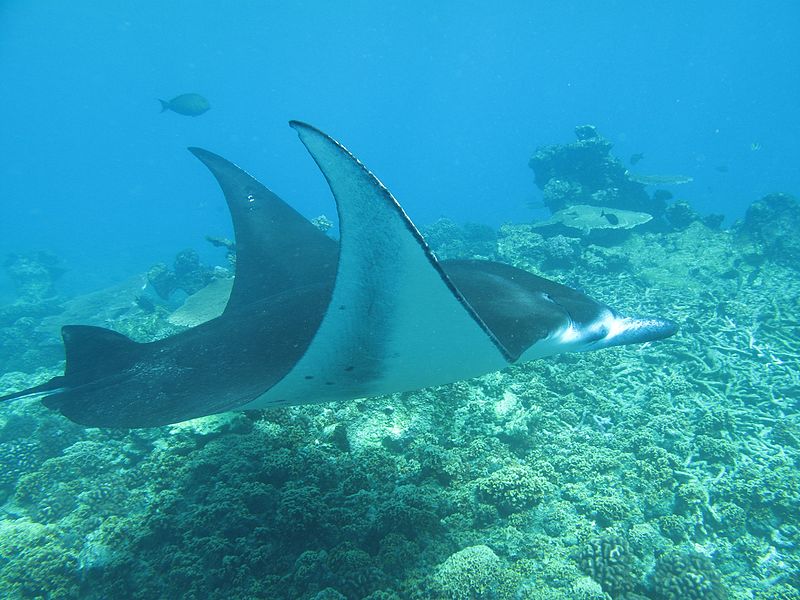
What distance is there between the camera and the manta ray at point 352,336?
1.99 meters

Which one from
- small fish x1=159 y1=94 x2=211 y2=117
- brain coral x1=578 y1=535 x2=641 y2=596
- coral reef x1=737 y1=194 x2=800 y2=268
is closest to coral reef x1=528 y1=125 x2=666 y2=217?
coral reef x1=737 y1=194 x2=800 y2=268

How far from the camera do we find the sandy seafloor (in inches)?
132

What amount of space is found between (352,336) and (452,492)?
2.83 m

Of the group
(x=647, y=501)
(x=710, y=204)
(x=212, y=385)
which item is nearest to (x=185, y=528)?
(x=212, y=385)

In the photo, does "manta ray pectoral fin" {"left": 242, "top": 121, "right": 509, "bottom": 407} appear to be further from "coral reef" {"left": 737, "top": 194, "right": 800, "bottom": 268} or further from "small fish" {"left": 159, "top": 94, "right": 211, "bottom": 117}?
"small fish" {"left": 159, "top": 94, "right": 211, "bottom": 117}

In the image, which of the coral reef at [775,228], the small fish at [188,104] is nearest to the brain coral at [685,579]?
the coral reef at [775,228]

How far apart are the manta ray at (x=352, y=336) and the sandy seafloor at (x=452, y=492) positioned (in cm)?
149

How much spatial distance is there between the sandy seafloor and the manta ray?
1489 millimetres

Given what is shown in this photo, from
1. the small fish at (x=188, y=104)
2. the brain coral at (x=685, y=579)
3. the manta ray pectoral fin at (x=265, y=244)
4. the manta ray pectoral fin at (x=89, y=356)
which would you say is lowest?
the brain coral at (x=685, y=579)

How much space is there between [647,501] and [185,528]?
16.8 feet

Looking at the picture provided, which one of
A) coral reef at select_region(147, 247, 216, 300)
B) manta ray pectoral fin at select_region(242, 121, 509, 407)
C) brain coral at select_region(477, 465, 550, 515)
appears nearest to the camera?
manta ray pectoral fin at select_region(242, 121, 509, 407)

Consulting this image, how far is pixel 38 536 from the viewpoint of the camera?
4332mm

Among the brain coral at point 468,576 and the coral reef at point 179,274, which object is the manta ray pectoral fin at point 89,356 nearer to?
the brain coral at point 468,576

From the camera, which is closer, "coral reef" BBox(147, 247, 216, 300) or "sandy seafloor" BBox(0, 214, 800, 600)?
"sandy seafloor" BBox(0, 214, 800, 600)
